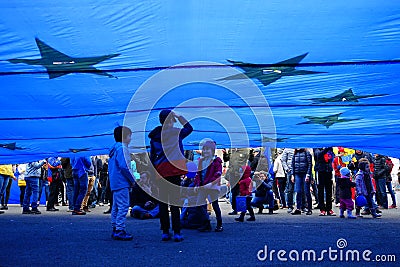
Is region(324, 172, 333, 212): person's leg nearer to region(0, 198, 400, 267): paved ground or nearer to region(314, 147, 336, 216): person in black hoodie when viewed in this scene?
region(314, 147, 336, 216): person in black hoodie

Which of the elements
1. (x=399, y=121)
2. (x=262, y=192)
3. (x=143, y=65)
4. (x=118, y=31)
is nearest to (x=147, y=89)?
(x=143, y=65)

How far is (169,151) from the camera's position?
784 cm

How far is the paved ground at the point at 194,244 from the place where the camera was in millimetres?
6113

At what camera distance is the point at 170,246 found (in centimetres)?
744

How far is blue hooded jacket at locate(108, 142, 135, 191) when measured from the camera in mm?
8438

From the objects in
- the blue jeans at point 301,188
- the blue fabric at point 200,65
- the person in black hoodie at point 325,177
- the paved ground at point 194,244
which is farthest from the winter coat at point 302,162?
the paved ground at point 194,244

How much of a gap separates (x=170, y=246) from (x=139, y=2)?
341 centimetres

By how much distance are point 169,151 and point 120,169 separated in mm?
1076

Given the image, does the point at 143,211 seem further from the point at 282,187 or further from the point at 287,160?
the point at 282,187

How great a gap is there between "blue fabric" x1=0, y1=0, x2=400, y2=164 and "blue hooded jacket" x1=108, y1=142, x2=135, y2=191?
1.08 meters

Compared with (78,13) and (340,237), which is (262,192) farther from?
(78,13)

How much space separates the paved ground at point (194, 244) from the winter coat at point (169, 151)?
3.50 ft

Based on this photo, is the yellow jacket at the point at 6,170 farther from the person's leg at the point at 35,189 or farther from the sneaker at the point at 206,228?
the sneaker at the point at 206,228

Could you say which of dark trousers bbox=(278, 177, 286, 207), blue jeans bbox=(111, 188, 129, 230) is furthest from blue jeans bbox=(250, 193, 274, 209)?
blue jeans bbox=(111, 188, 129, 230)
